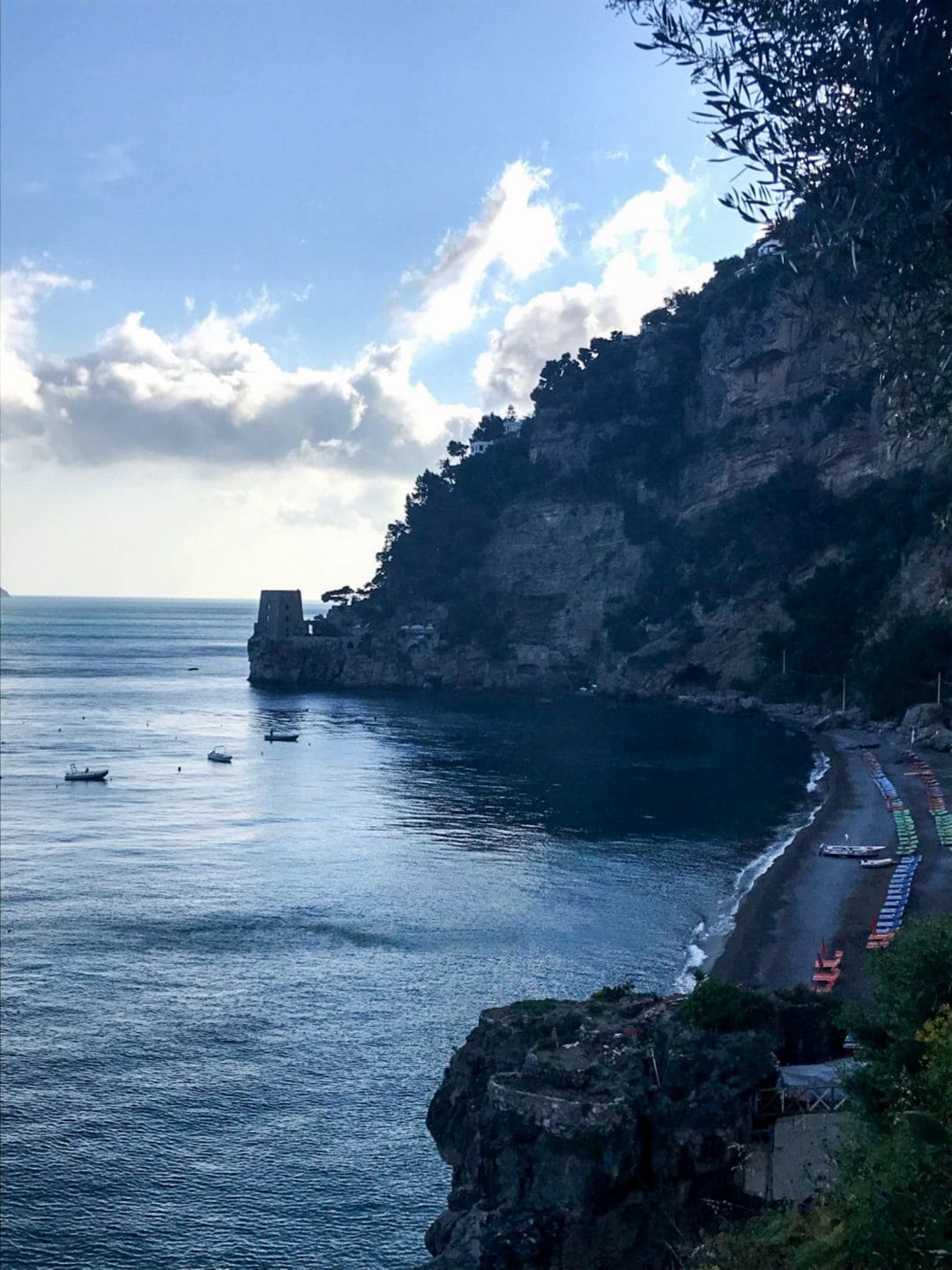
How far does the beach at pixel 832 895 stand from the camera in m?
32.4

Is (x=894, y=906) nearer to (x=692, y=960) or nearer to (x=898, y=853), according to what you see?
(x=692, y=960)

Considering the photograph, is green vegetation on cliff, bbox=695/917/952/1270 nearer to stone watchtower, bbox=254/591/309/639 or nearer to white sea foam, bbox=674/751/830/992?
white sea foam, bbox=674/751/830/992

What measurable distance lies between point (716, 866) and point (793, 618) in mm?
55593

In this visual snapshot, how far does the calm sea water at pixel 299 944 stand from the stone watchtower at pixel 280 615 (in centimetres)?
4812

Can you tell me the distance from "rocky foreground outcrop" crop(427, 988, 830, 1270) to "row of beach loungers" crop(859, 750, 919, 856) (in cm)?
2991

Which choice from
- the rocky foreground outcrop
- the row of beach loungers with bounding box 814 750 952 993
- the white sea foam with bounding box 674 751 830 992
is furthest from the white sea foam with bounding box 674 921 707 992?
the rocky foreground outcrop

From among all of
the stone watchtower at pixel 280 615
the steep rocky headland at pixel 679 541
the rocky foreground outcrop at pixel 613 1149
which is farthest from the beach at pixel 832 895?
the stone watchtower at pixel 280 615

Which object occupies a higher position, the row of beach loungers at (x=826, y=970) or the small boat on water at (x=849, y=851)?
the small boat on water at (x=849, y=851)

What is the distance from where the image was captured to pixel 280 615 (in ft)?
431

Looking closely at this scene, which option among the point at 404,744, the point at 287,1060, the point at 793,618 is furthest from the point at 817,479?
the point at 287,1060

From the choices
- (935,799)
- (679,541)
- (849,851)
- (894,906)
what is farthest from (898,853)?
(679,541)

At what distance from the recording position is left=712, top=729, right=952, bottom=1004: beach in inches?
1277

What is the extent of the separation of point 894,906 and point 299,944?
61.8 feet

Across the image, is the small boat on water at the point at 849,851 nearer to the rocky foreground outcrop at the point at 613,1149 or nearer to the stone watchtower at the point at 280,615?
the rocky foreground outcrop at the point at 613,1149
